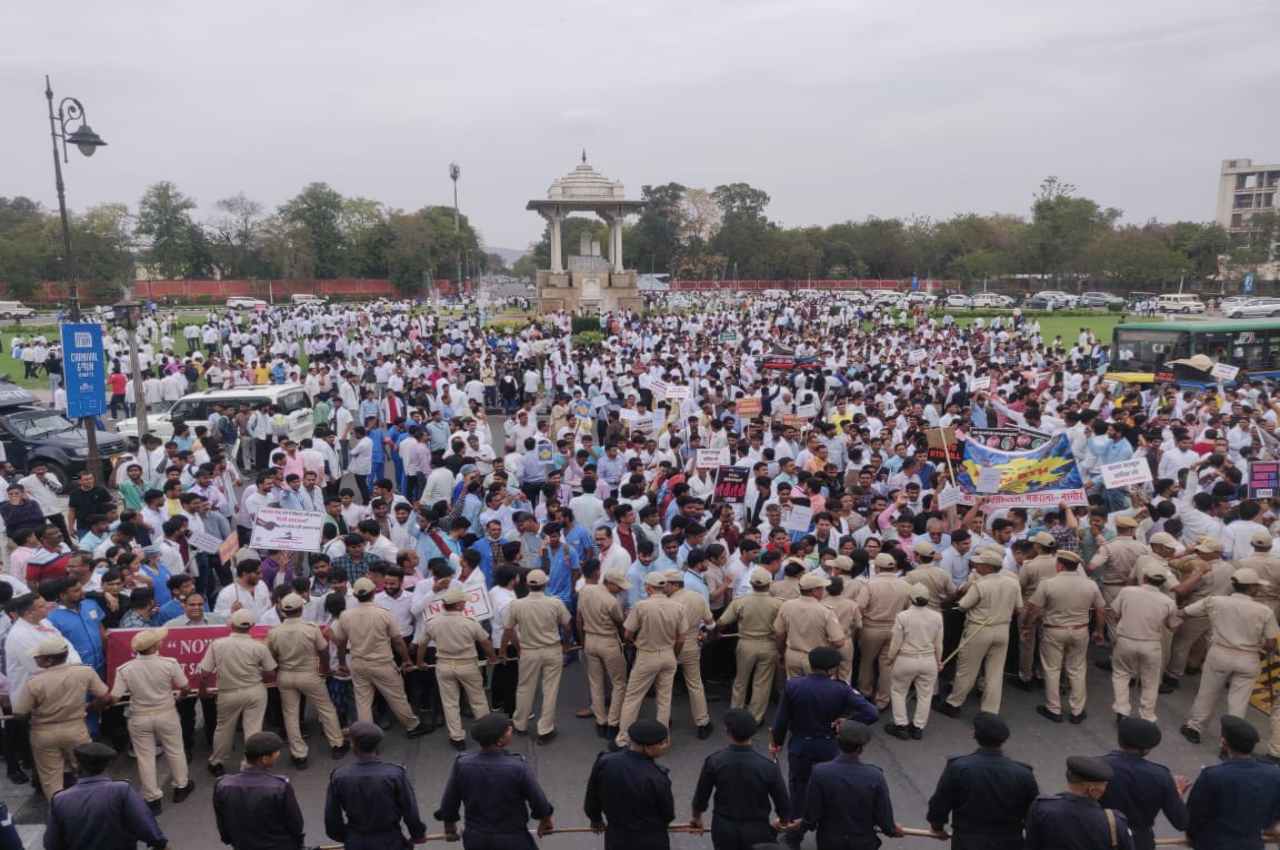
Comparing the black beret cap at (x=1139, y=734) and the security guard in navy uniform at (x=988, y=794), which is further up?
the black beret cap at (x=1139, y=734)

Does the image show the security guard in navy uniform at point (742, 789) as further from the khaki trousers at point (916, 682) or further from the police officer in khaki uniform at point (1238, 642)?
the police officer in khaki uniform at point (1238, 642)

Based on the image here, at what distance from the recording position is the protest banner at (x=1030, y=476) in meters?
8.70

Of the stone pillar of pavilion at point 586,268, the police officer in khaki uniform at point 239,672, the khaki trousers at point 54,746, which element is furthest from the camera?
the stone pillar of pavilion at point 586,268

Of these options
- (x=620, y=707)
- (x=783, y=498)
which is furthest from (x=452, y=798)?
(x=783, y=498)

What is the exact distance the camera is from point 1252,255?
64625mm

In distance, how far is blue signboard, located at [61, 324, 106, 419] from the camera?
11812mm

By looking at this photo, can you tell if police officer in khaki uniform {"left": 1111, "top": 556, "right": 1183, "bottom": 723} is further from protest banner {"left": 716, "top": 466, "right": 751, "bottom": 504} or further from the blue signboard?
the blue signboard

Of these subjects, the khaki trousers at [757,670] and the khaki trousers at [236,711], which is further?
the khaki trousers at [757,670]

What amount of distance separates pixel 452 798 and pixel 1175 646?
7.08 m

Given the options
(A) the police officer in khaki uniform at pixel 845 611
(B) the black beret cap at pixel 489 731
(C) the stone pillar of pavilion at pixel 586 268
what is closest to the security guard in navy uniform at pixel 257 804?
(B) the black beret cap at pixel 489 731

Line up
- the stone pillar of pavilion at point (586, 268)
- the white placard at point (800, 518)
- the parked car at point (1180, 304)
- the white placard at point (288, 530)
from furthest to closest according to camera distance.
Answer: the parked car at point (1180, 304) < the stone pillar of pavilion at point (586, 268) < the white placard at point (800, 518) < the white placard at point (288, 530)

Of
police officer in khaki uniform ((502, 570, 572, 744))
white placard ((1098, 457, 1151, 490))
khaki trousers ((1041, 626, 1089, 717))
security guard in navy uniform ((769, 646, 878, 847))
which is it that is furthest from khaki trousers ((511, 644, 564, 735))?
white placard ((1098, 457, 1151, 490))

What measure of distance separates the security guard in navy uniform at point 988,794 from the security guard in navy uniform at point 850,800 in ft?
1.16

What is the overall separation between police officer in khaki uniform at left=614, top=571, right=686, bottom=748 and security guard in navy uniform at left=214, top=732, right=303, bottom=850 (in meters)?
2.92
